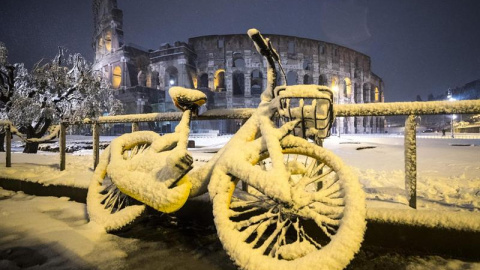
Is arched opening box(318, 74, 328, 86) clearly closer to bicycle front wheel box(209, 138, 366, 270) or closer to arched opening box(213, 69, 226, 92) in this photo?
arched opening box(213, 69, 226, 92)

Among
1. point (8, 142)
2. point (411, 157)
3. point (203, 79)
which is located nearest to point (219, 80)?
point (203, 79)

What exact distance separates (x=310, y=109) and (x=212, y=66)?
38773mm

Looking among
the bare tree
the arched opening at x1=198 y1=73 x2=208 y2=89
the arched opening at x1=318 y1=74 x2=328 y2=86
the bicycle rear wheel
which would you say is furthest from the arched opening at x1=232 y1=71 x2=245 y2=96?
the bicycle rear wheel

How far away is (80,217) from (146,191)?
1.34m

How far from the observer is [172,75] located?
3847 centimetres

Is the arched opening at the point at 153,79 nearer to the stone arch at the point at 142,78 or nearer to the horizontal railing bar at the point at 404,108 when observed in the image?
the stone arch at the point at 142,78

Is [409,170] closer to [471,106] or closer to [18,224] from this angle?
[471,106]

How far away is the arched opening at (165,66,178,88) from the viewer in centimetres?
3659

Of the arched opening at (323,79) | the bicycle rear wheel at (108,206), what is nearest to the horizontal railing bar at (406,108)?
the bicycle rear wheel at (108,206)

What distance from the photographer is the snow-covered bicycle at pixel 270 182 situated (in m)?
1.51

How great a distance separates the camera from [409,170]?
2.12 meters

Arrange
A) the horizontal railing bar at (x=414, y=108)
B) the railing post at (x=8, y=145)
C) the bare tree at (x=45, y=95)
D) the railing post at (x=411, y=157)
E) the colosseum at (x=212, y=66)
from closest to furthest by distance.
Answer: the horizontal railing bar at (x=414, y=108), the railing post at (x=411, y=157), the railing post at (x=8, y=145), the bare tree at (x=45, y=95), the colosseum at (x=212, y=66)

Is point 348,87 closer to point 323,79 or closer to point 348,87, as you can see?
point 348,87

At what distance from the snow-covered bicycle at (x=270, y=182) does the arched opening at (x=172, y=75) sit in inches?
1415
